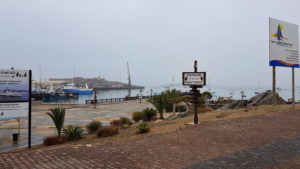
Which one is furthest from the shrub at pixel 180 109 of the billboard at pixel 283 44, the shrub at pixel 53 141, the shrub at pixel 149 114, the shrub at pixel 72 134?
the shrub at pixel 53 141

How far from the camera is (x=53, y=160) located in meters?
6.65

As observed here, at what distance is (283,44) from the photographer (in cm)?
1812

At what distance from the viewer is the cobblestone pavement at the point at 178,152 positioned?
632 centimetres

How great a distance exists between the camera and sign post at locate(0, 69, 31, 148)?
10492 millimetres

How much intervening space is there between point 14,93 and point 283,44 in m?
16.4

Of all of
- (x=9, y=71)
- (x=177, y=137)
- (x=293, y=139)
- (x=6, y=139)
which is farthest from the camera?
(x=6, y=139)

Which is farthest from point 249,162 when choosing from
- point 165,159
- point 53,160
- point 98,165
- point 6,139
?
point 6,139

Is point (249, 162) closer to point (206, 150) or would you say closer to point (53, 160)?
point (206, 150)

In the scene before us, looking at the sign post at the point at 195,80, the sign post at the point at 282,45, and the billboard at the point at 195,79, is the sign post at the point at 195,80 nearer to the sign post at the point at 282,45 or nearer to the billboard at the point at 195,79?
the billboard at the point at 195,79

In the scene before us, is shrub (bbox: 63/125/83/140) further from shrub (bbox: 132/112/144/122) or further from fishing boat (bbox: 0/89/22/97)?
shrub (bbox: 132/112/144/122)

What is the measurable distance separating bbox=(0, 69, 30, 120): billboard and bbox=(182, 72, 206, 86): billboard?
742cm

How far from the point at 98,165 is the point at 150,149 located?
80.2 inches

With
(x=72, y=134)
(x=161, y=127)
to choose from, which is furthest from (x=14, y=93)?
(x=161, y=127)

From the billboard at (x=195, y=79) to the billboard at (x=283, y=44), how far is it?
6535 millimetres
